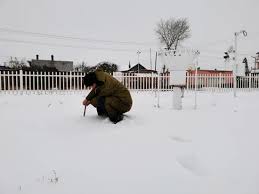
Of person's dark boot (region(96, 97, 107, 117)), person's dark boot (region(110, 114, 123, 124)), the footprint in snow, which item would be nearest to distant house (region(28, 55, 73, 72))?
person's dark boot (region(96, 97, 107, 117))

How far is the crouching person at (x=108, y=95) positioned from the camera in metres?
4.85

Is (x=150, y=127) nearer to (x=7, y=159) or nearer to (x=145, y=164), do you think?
(x=145, y=164)

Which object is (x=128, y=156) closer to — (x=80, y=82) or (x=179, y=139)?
(x=179, y=139)

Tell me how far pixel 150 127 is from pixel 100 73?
53.5 inches

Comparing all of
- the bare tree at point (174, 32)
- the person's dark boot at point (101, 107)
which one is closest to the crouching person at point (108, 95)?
the person's dark boot at point (101, 107)

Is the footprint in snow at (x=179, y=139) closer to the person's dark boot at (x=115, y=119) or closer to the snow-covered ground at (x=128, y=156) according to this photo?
the snow-covered ground at (x=128, y=156)

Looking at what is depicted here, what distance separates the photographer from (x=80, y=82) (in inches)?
621

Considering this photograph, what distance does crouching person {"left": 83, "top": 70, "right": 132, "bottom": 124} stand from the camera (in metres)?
4.85

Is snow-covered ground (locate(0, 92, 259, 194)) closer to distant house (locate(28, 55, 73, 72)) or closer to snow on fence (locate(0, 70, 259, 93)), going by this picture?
snow on fence (locate(0, 70, 259, 93))

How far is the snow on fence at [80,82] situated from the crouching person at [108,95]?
852cm

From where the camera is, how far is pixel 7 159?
3.33 m

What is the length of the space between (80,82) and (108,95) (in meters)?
11.1

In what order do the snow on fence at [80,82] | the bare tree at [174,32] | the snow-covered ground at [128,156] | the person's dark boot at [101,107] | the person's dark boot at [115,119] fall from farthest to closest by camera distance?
the bare tree at [174,32] → the snow on fence at [80,82] → the person's dark boot at [101,107] → the person's dark boot at [115,119] → the snow-covered ground at [128,156]

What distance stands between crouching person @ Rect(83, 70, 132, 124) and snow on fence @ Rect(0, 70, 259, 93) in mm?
8524
